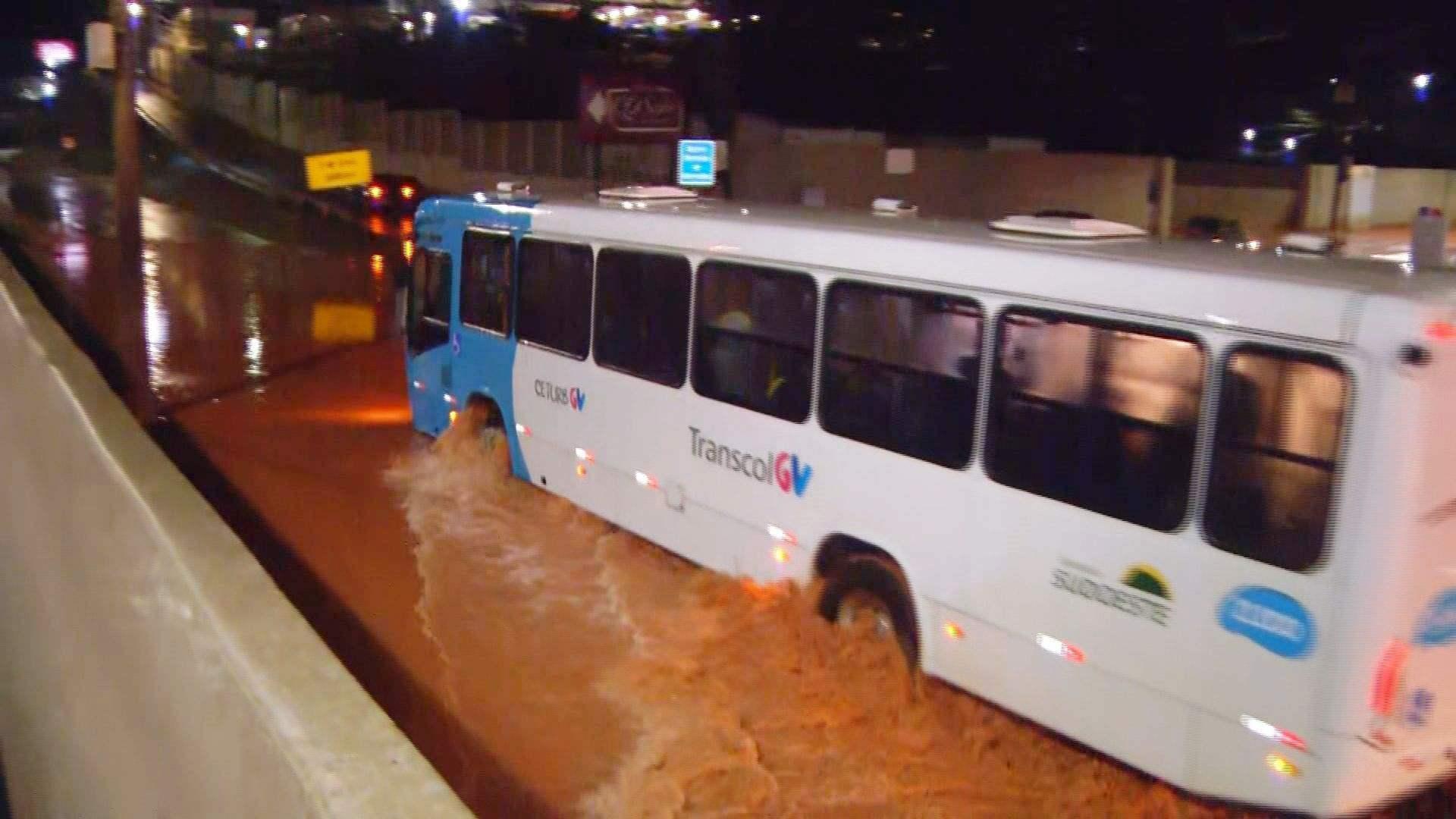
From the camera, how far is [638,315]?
9.59m

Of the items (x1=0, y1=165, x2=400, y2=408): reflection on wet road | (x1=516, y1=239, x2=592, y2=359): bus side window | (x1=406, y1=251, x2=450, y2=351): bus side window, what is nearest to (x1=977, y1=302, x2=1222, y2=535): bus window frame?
(x1=516, y1=239, x2=592, y2=359): bus side window

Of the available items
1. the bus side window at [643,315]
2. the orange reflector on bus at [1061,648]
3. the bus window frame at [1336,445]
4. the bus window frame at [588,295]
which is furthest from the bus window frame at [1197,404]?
the bus window frame at [588,295]

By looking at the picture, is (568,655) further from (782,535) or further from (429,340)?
(429,340)

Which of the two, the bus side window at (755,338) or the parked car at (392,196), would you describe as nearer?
the bus side window at (755,338)

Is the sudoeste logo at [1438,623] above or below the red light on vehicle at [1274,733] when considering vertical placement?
above

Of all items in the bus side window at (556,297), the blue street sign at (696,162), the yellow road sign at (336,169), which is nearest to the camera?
the bus side window at (556,297)

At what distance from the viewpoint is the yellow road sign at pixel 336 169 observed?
18.8 m

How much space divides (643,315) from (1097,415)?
13.7 ft

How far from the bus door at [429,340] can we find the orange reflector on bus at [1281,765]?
28.3ft

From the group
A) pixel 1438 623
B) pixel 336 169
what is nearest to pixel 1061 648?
pixel 1438 623

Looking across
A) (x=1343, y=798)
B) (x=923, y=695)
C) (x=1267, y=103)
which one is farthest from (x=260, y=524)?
(x=1267, y=103)

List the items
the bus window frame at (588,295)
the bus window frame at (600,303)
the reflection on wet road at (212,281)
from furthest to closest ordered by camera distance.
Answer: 1. the reflection on wet road at (212,281)
2. the bus window frame at (588,295)
3. the bus window frame at (600,303)

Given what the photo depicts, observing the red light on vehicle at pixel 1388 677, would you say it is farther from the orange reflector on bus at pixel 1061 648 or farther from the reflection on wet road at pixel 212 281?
the reflection on wet road at pixel 212 281

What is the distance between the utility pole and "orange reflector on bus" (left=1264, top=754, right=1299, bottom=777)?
11.4 metres
